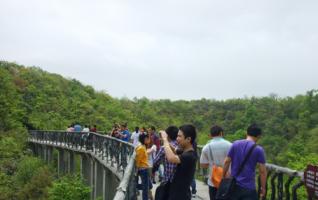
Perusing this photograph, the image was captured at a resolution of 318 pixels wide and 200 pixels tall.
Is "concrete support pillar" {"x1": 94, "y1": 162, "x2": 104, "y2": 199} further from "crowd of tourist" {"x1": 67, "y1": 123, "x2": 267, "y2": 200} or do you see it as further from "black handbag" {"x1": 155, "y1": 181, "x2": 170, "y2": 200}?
"black handbag" {"x1": 155, "y1": 181, "x2": 170, "y2": 200}

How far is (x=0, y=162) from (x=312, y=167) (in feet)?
129

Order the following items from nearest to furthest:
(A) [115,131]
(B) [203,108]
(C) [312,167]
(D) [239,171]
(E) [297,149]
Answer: (C) [312,167], (D) [239,171], (A) [115,131], (E) [297,149], (B) [203,108]

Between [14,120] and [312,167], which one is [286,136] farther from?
[312,167]

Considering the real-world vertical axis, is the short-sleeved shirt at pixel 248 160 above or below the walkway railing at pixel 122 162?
above

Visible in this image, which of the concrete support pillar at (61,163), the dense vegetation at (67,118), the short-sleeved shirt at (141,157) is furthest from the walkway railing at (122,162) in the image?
the dense vegetation at (67,118)

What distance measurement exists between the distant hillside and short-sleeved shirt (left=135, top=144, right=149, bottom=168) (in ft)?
85.4

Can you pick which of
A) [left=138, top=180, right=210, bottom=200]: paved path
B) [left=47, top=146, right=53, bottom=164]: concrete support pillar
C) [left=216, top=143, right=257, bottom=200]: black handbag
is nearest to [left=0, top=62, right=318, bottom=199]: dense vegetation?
[left=47, top=146, right=53, bottom=164]: concrete support pillar

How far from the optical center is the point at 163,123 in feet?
245

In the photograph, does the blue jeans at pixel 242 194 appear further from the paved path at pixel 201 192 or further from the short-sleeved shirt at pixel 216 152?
the paved path at pixel 201 192

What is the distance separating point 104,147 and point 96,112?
40.2m

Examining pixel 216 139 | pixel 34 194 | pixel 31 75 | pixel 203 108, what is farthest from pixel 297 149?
pixel 203 108

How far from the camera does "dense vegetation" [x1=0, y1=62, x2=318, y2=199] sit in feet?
124

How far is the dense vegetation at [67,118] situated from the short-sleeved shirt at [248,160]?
2653 cm

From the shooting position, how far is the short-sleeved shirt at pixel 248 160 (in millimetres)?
6488
